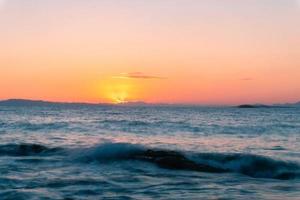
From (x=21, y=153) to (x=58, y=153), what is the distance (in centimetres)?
172

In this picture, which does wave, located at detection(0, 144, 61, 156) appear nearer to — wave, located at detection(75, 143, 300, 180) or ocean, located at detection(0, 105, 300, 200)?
ocean, located at detection(0, 105, 300, 200)

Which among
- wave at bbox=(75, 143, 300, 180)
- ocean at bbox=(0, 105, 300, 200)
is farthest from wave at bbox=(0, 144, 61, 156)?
wave at bbox=(75, 143, 300, 180)

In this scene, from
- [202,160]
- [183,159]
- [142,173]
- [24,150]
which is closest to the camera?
[142,173]

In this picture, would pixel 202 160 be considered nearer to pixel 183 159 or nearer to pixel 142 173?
pixel 183 159

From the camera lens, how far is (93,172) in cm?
1666

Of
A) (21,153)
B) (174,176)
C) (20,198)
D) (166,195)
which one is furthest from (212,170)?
(21,153)

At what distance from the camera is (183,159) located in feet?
64.3

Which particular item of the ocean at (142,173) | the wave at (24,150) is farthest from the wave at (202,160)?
the wave at (24,150)

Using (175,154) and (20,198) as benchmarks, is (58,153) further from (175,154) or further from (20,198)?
(20,198)

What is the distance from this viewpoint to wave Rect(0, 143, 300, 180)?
57.7ft

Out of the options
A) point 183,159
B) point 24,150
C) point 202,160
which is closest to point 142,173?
point 183,159

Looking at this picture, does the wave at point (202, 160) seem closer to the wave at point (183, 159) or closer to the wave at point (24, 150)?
the wave at point (183, 159)

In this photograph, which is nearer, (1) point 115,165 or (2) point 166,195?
(2) point 166,195

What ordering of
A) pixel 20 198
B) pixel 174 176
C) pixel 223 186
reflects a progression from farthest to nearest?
pixel 174 176 → pixel 223 186 → pixel 20 198
